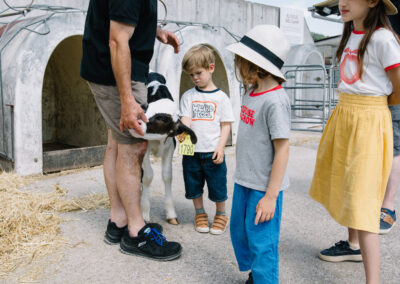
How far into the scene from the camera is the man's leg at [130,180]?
2.36 meters

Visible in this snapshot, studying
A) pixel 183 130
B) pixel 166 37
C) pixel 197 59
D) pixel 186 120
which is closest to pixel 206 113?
pixel 186 120

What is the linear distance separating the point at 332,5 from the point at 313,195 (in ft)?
29.7

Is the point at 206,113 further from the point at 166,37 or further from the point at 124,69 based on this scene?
the point at 124,69

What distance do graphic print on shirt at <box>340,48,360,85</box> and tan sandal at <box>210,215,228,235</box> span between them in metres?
1.30

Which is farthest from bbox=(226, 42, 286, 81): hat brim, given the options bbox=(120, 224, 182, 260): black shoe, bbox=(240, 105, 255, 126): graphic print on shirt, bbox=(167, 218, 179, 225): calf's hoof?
bbox=(167, 218, 179, 225): calf's hoof

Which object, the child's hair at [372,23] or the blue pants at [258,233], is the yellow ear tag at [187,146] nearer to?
the blue pants at [258,233]

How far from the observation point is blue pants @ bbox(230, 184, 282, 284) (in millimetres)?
1734

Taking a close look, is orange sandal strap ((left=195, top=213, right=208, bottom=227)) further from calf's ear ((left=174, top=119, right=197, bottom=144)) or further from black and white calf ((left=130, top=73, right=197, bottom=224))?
calf's ear ((left=174, top=119, right=197, bottom=144))

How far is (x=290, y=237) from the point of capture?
2662 millimetres

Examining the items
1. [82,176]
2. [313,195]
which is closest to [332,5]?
[82,176]

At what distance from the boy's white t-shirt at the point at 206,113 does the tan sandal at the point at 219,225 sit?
0.51 meters

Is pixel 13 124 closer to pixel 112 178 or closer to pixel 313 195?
pixel 112 178

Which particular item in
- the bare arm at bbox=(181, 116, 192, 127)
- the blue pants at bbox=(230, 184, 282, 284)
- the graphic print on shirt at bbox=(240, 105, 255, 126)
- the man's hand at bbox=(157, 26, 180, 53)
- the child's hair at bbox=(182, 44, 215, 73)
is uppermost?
the man's hand at bbox=(157, 26, 180, 53)

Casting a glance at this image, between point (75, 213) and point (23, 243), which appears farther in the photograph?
point (75, 213)
